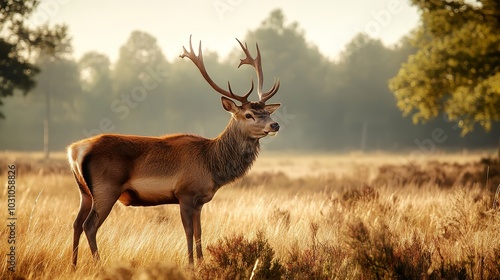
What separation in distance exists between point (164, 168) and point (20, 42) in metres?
18.6

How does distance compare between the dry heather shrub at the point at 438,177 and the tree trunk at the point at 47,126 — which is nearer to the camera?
the dry heather shrub at the point at 438,177

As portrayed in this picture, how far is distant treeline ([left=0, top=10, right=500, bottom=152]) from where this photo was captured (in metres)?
51.5

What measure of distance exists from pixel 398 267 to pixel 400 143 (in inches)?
2063

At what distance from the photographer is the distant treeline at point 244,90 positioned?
51.5 metres

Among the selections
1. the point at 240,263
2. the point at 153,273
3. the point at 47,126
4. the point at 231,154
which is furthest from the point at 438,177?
the point at 47,126

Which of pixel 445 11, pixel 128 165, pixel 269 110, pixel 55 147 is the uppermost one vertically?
pixel 445 11

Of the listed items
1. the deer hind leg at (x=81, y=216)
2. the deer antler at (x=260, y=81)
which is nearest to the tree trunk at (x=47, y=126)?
the deer antler at (x=260, y=81)

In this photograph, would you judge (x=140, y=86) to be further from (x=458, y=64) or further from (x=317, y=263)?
(x=317, y=263)

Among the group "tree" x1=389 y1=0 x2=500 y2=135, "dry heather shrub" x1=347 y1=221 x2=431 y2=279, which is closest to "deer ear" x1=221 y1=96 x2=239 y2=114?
"dry heather shrub" x1=347 y1=221 x2=431 y2=279

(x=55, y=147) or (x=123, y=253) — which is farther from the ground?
(x=123, y=253)

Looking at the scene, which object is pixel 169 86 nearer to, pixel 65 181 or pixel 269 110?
pixel 65 181

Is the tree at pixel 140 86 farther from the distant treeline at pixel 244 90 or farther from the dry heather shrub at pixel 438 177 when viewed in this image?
the dry heather shrub at pixel 438 177

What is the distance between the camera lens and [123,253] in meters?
5.45

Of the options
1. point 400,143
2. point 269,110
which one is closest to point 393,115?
point 400,143
